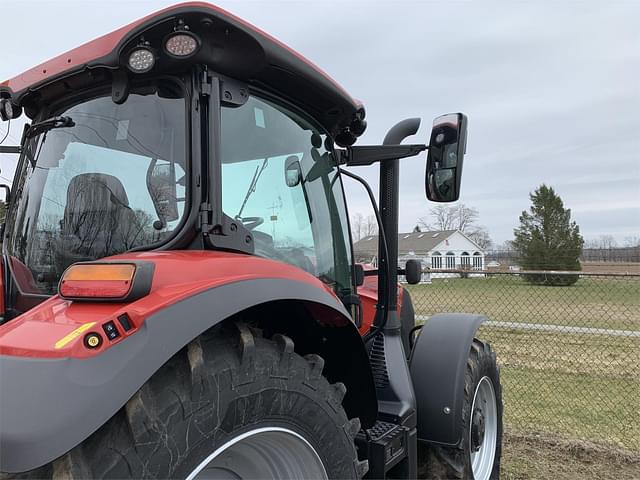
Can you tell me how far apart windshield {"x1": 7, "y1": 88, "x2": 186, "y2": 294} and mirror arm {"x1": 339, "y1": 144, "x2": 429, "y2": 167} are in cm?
125

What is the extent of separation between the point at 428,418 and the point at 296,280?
55.9 inches

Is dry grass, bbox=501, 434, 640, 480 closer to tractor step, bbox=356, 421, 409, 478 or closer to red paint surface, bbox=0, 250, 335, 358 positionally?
tractor step, bbox=356, 421, 409, 478

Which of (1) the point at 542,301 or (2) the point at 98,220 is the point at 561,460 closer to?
(2) the point at 98,220

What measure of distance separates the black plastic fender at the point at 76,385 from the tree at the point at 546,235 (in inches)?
1119

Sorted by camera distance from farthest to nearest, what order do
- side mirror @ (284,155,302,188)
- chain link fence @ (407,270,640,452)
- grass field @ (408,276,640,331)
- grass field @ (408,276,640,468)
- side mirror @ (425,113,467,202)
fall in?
1. grass field @ (408,276,640,331)
2. chain link fence @ (407,270,640,452)
3. grass field @ (408,276,640,468)
4. side mirror @ (425,113,467,202)
5. side mirror @ (284,155,302,188)

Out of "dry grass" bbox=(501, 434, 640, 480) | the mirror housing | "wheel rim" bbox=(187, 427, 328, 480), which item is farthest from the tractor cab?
"dry grass" bbox=(501, 434, 640, 480)

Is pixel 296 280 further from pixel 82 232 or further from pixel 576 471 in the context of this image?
pixel 576 471

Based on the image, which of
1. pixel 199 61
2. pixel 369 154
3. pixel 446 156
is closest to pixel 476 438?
pixel 446 156

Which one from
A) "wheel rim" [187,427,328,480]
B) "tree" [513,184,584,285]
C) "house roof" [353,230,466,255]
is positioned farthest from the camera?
"house roof" [353,230,466,255]

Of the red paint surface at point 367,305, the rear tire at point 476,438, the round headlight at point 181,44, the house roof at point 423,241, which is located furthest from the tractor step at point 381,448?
Result: the house roof at point 423,241

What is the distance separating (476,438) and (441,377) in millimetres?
559

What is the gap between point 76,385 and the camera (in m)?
1.15

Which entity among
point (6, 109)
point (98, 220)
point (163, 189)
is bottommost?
point (98, 220)

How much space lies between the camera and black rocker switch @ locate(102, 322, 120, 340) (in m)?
1.24
